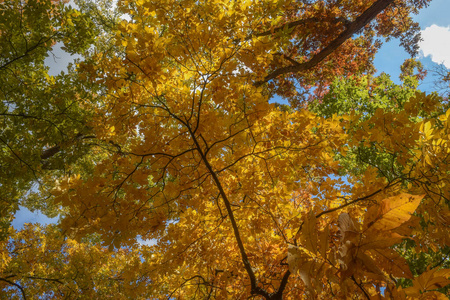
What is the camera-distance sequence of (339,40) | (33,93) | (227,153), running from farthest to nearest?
(339,40) < (33,93) < (227,153)

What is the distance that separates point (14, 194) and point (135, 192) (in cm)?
248

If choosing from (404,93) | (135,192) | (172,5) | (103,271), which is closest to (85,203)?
(135,192)

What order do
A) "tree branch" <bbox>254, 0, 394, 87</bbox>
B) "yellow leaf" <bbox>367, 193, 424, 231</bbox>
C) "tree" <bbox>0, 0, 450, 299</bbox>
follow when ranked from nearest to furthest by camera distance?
"yellow leaf" <bbox>367, 193, 424, 231</bbox>, "tree" <bbox>0, 0, 450, 299</bbox>, "tree branch" <bbox>254, 0, 394, 87</bbox>

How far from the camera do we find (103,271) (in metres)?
7.20

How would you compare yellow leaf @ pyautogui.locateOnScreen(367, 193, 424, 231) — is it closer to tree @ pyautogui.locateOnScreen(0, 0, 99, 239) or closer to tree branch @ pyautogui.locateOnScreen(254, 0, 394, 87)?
tree @ pyautogui.locateOnScreen(0, 0, 99, 239)

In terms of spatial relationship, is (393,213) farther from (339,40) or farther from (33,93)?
(339,40)

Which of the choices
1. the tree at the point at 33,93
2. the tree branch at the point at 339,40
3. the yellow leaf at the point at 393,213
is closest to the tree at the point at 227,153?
the yellow leaf at the point at 393,213

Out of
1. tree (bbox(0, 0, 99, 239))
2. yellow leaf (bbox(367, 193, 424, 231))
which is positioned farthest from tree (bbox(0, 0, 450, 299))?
tree (bbox(0, 0, 99, 239))

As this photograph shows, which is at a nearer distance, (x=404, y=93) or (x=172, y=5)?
(x=172, y=5)

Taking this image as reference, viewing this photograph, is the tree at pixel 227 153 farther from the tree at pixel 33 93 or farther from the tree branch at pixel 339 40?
the tree branch at pixel 339 40

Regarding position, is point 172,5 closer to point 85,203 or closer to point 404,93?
point 85,203

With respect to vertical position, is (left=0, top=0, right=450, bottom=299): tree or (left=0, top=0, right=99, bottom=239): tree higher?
(left=0, top=0, right=99, bottom=239): tree

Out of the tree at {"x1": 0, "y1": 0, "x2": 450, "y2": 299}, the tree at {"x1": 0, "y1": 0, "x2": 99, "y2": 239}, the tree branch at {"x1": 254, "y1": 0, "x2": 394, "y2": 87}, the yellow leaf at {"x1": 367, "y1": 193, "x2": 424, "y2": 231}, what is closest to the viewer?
the yellow leaf at {"x1": 367, "y1": 193, "x2": 424, "y2": 231}

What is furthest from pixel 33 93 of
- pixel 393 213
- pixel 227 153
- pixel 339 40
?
pixel 339 40
